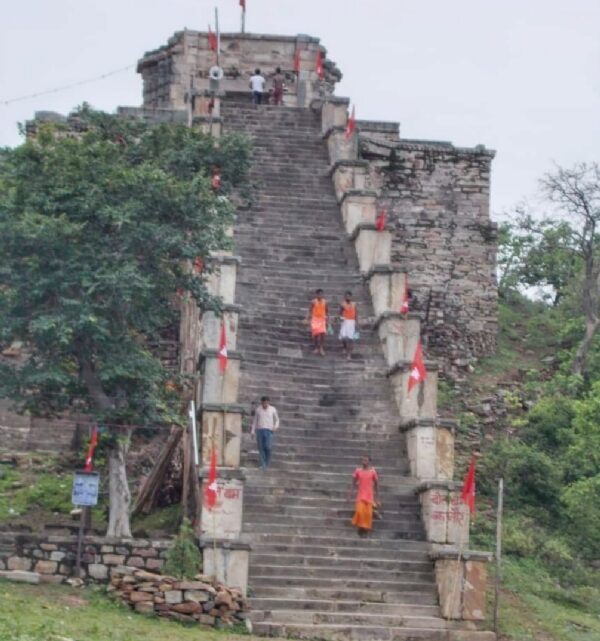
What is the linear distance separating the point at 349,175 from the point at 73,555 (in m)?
10.9

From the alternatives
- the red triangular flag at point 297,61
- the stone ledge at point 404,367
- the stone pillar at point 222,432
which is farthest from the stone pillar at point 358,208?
the red triangular flag at point 297,61

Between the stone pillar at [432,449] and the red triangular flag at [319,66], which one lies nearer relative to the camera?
the stone pillar at [432,449]

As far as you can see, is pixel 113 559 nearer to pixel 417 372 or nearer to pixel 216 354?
pixel 216 354

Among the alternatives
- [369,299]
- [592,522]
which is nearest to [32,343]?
[369,299]

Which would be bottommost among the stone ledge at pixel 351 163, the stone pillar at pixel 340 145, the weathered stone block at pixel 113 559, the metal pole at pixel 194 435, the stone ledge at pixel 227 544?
the weathered stone block at pixel 113 559

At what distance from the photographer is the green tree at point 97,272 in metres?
21.2

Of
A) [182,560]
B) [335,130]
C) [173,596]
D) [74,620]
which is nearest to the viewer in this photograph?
[74,620]

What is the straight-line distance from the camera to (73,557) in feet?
66.9

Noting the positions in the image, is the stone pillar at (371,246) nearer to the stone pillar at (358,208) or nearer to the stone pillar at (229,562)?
the stone pillar at (358,208)

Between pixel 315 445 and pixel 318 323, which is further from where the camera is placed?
pixel 318 323

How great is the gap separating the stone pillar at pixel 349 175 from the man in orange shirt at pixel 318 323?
14.2 ft

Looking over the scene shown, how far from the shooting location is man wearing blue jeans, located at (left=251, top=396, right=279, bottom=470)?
22300 mm

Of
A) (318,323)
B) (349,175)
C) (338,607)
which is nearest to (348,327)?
(318,323)

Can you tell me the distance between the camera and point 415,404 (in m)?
23.6
